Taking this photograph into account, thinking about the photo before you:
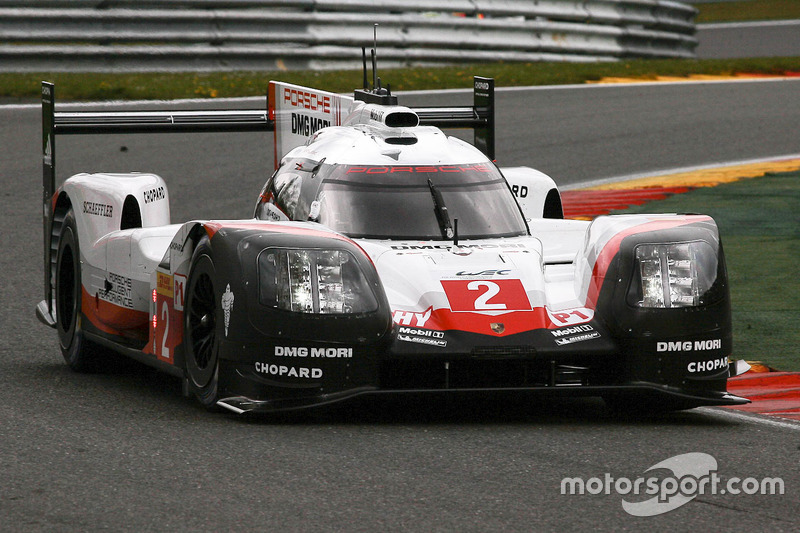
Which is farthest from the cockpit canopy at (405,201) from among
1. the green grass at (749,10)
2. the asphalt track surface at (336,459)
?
the green grass at (749,10)

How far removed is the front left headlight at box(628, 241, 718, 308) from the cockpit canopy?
2.93 ft

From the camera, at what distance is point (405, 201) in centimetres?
669

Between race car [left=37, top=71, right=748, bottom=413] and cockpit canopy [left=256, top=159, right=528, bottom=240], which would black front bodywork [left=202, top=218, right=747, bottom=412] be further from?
cockpit canopy [left=256, top=159, right=528, bottom=240]

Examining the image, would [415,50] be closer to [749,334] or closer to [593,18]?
[593,18]

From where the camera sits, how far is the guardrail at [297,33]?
17578 millimetres

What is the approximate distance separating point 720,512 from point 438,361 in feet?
5.14

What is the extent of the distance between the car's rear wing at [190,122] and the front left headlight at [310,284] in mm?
2480

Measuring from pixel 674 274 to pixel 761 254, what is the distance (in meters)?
4.17

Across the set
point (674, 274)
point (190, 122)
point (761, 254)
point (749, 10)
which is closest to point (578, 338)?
point (674, 274)

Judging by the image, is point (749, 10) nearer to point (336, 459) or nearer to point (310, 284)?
point (310, 284)

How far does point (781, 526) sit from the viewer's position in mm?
4332

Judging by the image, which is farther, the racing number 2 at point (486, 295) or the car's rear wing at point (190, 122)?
the car's rear wing at point (190, 122)

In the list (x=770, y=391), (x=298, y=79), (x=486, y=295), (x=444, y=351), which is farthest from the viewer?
(x=298, y=79)

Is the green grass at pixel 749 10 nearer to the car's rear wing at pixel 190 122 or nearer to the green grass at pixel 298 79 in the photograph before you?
the green grass at pixel 298 79
